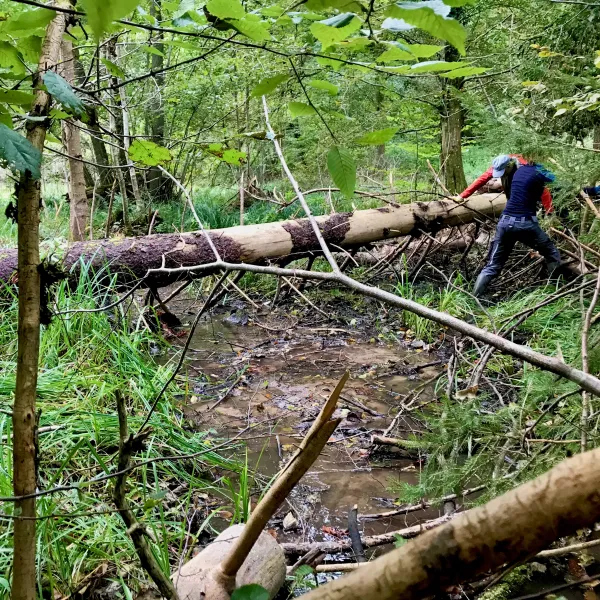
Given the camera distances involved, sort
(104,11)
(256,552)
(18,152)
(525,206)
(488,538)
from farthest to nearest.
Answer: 1. (525,206)
2. (256,552)
3. (18,152)
4. (104,11)
5. (488,538)

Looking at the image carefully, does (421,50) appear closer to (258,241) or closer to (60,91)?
(60,91)

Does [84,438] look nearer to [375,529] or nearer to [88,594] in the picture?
[88,594]

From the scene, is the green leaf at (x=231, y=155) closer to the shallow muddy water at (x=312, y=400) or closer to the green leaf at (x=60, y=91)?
the green leaf at (x=60, y=91)

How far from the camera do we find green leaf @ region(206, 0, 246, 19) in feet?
2.51

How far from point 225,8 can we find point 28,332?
683 mm

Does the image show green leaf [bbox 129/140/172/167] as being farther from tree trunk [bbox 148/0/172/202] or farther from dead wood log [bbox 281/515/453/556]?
tree trunk [bbox 148/0/172/202]

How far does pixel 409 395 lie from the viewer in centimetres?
382

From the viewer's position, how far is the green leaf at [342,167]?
103cm

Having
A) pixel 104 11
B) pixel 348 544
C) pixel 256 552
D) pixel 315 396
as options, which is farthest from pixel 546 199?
pixel 104 11

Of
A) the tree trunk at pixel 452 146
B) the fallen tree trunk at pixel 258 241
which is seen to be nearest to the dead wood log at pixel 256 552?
the fallen tree trunk at pixel 258 241

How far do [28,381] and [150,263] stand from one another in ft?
13.0

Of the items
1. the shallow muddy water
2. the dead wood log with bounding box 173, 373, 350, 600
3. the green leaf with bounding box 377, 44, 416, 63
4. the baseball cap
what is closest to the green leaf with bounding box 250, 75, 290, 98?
the green leaf with bounding box 377, 44, 416, 63

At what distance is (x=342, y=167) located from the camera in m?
1.03

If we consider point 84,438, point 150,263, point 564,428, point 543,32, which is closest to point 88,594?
point 84,438
